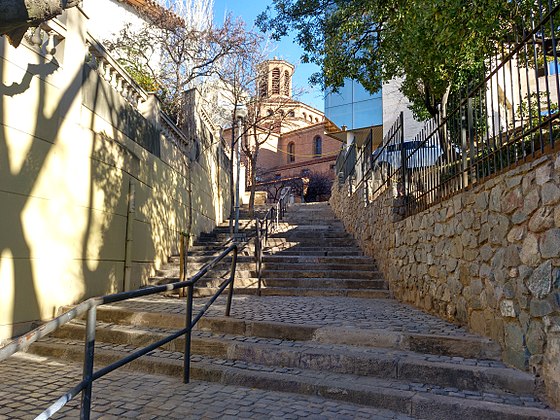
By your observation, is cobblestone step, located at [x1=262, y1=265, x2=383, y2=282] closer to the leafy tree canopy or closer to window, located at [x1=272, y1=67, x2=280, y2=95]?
the leafy tree canopy

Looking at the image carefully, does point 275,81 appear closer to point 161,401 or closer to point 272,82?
point 272,82

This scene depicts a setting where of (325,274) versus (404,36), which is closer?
(404,36)

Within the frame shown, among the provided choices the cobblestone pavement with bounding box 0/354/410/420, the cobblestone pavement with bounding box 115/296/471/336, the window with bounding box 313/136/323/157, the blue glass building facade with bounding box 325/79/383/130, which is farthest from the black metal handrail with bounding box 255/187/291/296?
the window with bounding box 313/136/323/157

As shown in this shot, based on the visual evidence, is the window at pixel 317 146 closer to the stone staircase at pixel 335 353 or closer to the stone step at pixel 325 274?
the stone step at pixel 325 274

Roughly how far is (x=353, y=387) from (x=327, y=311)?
2.51 metres

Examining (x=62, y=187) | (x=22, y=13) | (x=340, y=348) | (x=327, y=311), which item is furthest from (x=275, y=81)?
(x=22, y=13)

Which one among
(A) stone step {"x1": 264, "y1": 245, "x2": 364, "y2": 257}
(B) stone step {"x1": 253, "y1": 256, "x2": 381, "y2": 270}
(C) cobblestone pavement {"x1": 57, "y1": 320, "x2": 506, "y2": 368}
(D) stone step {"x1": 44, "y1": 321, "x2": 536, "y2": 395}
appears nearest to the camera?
(D) stone step {"x1": 44, "y1": 321, "x2": 536, "y2": 395}

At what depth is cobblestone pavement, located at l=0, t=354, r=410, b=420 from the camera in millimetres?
2961

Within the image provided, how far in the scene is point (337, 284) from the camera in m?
7.80

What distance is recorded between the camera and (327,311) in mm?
5801

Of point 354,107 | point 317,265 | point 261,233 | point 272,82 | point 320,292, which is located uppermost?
point 272,82

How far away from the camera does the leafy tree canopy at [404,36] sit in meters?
5.98

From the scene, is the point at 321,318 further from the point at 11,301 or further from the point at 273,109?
the point at 273,109

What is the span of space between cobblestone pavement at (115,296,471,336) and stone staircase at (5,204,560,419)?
1 centimetres
